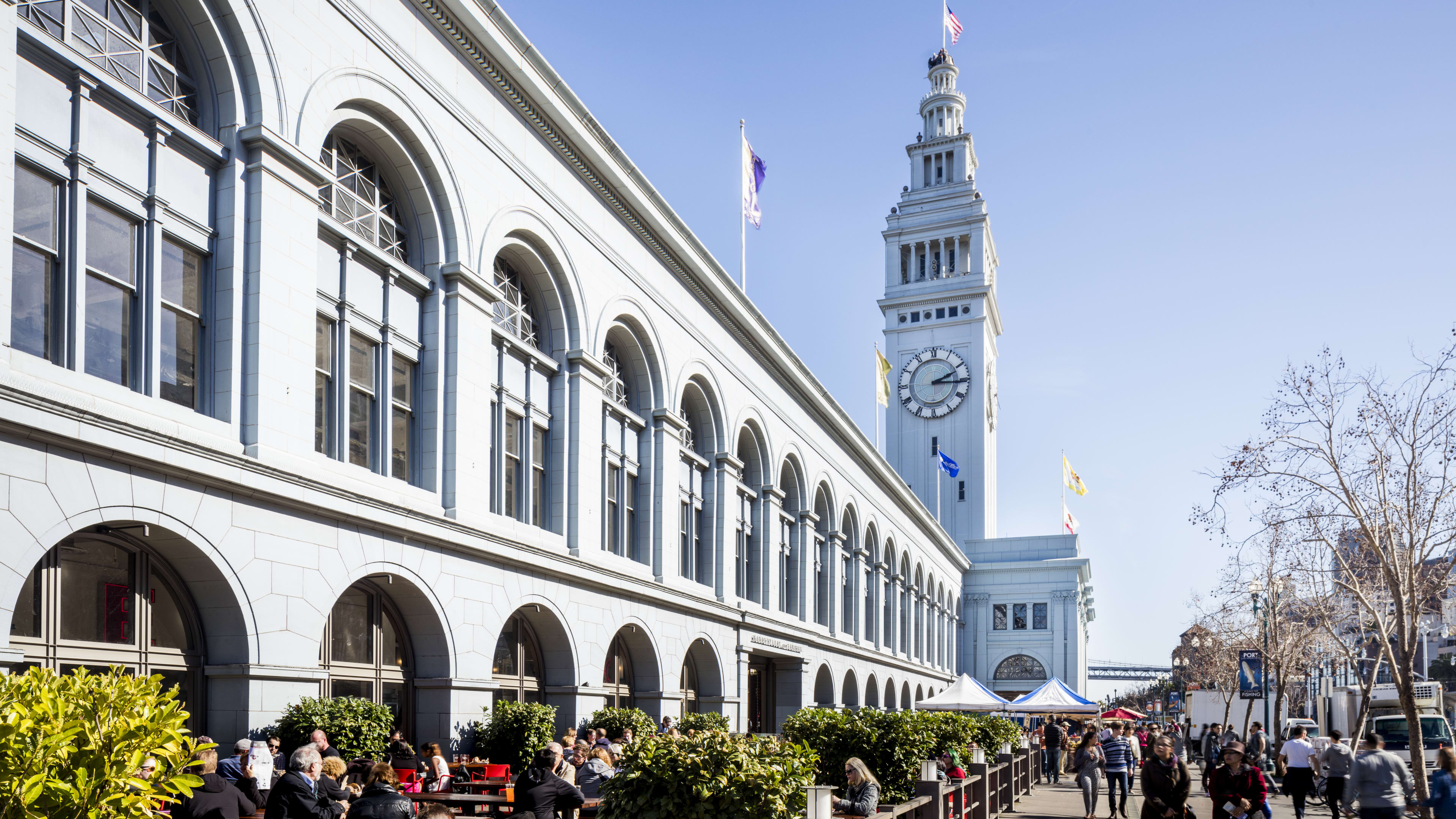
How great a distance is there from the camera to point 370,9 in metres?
18.8

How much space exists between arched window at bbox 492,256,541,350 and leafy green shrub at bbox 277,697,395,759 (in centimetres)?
884

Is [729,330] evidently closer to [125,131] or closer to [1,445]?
[125,131]

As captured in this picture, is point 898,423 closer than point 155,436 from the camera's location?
No

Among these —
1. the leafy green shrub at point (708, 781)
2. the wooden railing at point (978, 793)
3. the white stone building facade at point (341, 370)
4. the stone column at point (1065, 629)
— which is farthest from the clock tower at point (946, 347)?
the leafy green shrub at point (708, 781)

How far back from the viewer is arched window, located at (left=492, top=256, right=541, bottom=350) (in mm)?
23766

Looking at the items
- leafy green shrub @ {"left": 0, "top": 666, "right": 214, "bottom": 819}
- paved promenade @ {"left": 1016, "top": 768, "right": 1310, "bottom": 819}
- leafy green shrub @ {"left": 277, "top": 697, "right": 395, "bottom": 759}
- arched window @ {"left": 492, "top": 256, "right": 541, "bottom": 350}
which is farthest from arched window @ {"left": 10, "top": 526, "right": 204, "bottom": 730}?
paved promenade @ {"left": 1016, "top": 768, "right": 1310, "bottom": 819}

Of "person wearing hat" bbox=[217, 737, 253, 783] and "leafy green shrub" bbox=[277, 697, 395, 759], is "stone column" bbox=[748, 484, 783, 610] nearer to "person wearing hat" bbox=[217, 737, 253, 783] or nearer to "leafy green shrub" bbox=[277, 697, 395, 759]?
"leafy green shrub" bbox=[277, 697, 395, 759]

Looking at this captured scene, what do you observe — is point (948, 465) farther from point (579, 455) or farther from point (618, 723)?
point (618, 723)

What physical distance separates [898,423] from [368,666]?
82.2 m

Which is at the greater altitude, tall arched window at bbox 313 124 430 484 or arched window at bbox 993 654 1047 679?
tall arched window at bbox 313 124 430 484

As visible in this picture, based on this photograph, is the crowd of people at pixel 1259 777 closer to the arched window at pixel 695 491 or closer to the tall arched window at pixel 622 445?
the tall arched window at pixel 622 445

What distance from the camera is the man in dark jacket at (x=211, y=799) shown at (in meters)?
10.0

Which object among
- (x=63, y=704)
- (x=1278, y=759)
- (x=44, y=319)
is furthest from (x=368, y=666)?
(x=1278, y=759)

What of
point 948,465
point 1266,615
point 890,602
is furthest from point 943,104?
point 1266,615
